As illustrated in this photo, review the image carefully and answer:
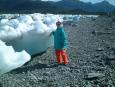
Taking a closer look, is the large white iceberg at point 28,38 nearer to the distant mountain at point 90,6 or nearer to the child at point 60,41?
the child at point 60,41

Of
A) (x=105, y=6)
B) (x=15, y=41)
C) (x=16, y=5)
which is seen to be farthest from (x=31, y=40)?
(x=105, y=6)

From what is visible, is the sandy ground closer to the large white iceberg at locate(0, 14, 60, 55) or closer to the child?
the child

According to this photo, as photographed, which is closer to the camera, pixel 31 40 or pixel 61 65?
pixel 61 65

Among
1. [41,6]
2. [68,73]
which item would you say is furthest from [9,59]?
[41,6]

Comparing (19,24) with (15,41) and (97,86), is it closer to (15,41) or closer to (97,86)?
(15,41)

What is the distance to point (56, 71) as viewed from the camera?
1392 cm

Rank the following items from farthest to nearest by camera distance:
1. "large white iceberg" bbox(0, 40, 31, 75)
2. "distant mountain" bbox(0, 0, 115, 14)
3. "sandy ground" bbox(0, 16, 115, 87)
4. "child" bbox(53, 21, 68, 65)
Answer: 1. "distant mountain" bbox(0, 0, 115, 14)
2. "child" bbox(53, 21, 68, 65)
3. "large white iceberg" bbox(0, 40, 31, 75)
4. "sandy ground" bbox(0, 16, 115, 87)

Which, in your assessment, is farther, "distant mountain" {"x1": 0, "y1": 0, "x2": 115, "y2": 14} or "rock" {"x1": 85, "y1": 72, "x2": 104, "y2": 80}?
"distant mountain" {"x1": 0, "y1": 0, "x2": 115, "y2": 14}

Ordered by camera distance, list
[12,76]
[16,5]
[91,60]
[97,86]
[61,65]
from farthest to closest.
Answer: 1. [16,5]
2. [91,60]
3. [61,65]
4. [12,76]
5. [97,86]

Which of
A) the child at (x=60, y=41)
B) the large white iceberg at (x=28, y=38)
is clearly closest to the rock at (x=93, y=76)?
the child at (x=60, y=41)

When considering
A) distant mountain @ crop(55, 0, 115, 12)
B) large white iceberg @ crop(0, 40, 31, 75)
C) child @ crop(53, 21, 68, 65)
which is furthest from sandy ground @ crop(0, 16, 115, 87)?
distant mountain @ crop(55, 0, 115, 12)

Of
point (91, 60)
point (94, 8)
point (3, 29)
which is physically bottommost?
point (94, 8)

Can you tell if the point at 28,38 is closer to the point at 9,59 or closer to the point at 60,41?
the point at 60,41

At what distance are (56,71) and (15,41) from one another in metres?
4.98
